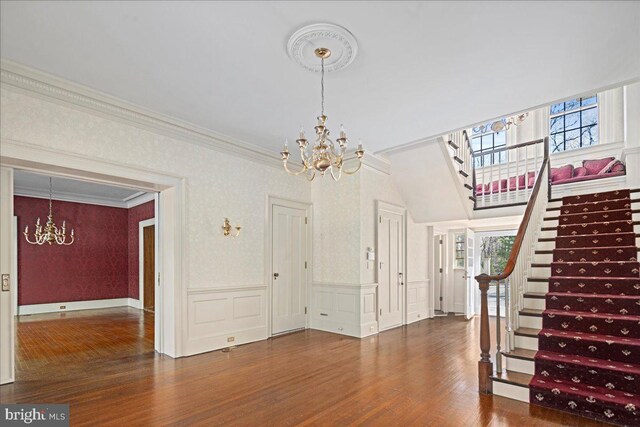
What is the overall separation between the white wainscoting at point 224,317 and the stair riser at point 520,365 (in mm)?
3410

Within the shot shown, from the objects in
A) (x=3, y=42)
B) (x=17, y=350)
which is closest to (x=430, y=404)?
(x=3, y=42)

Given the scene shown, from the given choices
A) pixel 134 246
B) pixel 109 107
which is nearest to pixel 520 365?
pixel 109 107

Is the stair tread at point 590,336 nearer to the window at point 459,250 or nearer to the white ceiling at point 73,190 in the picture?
the window at point 459,250

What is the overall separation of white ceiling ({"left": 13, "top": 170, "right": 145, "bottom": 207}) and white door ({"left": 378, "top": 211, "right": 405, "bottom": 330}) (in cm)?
500

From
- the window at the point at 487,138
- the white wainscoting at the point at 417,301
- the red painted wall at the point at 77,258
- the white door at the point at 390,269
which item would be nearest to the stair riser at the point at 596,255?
the white door at the point at 390,269

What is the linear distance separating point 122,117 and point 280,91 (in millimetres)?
1891

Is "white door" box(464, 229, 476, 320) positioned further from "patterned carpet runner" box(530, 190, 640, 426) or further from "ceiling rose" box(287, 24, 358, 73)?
"ceiling rose" box(287, 24, 358, 73)

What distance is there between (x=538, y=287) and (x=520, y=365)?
1244 millimetres

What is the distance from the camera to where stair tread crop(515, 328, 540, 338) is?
12.0ft

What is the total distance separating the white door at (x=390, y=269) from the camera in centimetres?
629

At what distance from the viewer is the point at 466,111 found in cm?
425

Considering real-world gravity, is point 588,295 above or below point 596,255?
below

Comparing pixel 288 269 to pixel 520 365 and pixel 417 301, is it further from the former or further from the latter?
pixel 520 365

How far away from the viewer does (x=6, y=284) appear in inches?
141
